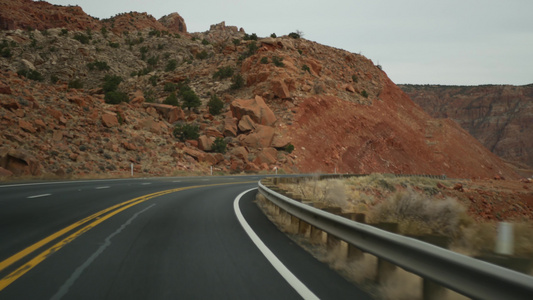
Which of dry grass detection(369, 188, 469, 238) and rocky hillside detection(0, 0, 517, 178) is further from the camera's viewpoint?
rocky hillside detection(0, 0, 517, 178)

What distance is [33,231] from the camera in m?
6.99

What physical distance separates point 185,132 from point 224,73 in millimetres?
18309

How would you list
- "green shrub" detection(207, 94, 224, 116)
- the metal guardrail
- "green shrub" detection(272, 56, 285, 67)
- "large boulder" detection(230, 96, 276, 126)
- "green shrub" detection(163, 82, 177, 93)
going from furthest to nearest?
"green shrub" detection(272, 56, 285, 67)
"green shrub" detection(163, 82, 177, 93)
"green shrub" detection(207, 94, 224, 116)
"large boulder" detection(230, 96, 276, 126)
the metal guardrail

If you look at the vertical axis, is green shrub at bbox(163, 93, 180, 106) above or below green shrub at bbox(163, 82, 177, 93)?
below

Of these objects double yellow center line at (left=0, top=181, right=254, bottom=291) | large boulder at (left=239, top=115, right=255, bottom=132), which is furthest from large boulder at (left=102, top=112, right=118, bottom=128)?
double yellow center line at (left=0, top=181, right=254, bottom=291)

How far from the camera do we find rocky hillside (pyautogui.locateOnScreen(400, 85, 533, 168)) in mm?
96062

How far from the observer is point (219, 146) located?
42.6 metres

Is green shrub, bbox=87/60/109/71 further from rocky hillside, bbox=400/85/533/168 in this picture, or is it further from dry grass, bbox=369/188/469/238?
rocky hillside, bbox=400/85/533/168

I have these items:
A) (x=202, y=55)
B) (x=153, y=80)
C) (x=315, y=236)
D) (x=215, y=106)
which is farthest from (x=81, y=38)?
(x=315, y=236)

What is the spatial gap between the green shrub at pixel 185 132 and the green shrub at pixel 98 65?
28101 mm

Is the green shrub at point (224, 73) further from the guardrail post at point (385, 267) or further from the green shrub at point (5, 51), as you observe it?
the guardrail post at point (385, 267)

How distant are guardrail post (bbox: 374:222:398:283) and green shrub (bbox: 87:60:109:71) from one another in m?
67.0

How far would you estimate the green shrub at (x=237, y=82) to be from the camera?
55031mm

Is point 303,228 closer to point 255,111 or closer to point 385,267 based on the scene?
point 385,267
